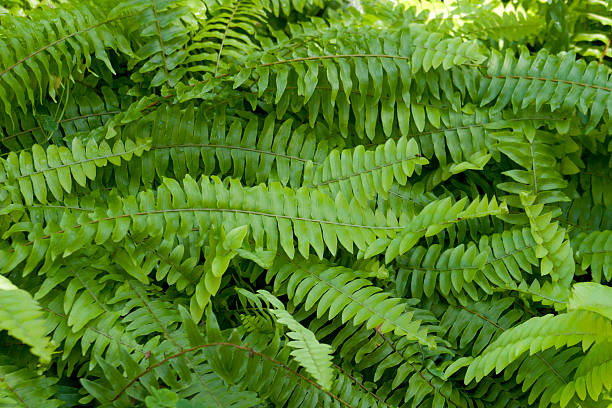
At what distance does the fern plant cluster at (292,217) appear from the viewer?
1579 mm

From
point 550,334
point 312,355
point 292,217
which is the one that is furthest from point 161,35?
point 550,334

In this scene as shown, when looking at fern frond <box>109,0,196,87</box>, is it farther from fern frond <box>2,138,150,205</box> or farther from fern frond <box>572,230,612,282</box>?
fern frond <box>572,230,612,282</box>

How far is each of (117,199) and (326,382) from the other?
88 centimetres

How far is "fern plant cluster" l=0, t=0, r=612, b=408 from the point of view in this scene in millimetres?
1579

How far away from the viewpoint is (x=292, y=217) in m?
1.78

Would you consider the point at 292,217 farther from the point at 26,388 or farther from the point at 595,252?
the point at 595,252

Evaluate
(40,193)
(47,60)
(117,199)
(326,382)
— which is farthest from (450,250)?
(47,60)

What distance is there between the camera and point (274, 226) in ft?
5.83

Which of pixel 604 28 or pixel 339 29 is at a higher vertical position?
pixel 339 29

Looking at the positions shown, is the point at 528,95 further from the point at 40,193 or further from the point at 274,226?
the point at 40,193

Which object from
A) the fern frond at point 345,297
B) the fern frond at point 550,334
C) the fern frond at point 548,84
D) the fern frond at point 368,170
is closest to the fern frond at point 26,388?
the fern frond at point 345,297

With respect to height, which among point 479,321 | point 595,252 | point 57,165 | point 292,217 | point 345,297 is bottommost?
point 479,321

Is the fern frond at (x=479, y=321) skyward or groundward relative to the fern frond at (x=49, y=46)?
groundward

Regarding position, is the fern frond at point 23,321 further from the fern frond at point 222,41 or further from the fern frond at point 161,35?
the fern frond at point 222,41
